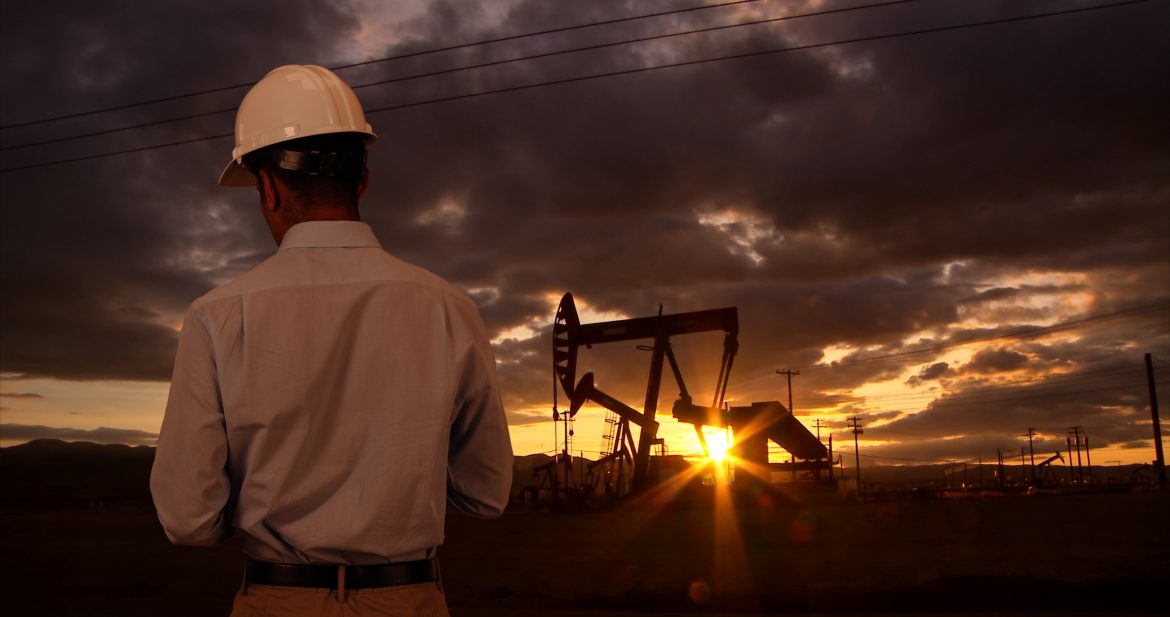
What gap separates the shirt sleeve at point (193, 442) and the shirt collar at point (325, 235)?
27 cm

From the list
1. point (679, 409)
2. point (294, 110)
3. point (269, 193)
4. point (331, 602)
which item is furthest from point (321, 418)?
point (679, 409)

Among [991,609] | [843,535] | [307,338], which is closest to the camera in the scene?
[307,338]

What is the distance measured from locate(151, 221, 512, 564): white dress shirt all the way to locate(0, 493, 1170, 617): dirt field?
1068cm

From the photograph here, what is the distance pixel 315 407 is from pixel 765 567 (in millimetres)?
11696

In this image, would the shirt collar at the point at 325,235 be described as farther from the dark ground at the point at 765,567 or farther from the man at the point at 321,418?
the dark ground at the point at 765,567

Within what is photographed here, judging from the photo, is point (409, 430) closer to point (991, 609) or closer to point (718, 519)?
point (991, 609)

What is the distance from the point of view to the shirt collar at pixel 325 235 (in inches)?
81.9

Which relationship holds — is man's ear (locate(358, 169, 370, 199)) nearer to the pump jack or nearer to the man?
the man

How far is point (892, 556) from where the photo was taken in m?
12.8

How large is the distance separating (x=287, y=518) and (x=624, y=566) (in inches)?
459

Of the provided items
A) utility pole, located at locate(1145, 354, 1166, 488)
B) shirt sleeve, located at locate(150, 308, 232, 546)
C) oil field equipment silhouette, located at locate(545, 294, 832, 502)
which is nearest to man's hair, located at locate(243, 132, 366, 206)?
shirt sleeve, located at locate(150, 308, 232, 546)

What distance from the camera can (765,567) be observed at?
41.9ft

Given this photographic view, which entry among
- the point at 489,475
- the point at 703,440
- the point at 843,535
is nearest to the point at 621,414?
the point at 703,440

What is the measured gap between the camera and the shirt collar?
6.82ft
